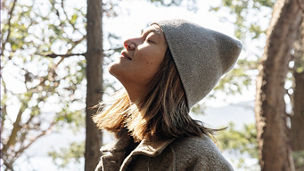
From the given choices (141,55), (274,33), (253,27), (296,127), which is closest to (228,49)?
(141,55)

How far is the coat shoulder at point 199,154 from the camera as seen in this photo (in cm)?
169

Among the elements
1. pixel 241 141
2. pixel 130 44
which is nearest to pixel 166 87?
pixel 130 44

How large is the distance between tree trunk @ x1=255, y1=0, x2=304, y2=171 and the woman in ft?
8.61

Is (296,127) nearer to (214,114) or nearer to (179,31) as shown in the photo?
(214,114)

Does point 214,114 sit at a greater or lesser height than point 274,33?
lesser

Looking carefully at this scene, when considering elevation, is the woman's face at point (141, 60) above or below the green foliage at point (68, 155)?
above

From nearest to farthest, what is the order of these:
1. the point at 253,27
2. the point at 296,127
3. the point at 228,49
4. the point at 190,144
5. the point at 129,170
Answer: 1. the point at 190,144
2. the point at 129,170
3. the point at 228,49
4. the point at 253,27
5. the point at 296,127

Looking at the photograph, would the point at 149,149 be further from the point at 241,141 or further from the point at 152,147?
the point at 241,141

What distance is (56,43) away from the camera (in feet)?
12.2

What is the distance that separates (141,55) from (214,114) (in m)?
7.05

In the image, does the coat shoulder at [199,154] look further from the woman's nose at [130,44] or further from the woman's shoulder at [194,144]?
the woman's nose at [130,44]

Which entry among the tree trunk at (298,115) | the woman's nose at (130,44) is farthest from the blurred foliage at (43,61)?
the tree trunk at (298,115)

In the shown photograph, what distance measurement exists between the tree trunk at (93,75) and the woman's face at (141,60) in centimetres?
93

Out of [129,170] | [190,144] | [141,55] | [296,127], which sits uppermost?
[141,55]
